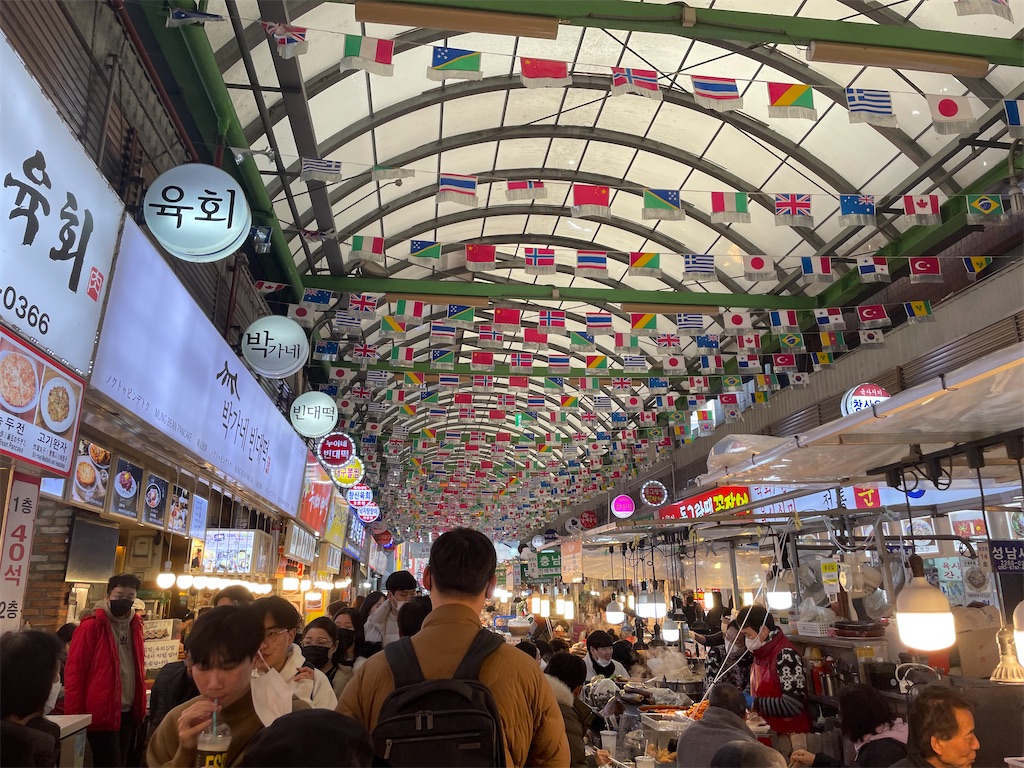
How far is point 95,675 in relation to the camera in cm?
564

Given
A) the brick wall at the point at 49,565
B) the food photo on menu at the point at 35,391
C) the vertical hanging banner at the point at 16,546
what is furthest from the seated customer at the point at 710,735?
the brick wall at the point at 49,565

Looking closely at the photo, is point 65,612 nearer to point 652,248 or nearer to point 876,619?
point 876,619

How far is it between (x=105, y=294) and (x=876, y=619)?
875 cm

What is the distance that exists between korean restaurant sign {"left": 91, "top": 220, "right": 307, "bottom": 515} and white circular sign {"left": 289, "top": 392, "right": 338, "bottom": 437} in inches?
101

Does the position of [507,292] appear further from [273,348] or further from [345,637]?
[345,637]

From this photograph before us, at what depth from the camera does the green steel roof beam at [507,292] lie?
41.4ft

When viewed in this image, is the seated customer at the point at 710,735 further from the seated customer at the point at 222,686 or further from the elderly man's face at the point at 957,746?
the seated customer at the point at 222,686

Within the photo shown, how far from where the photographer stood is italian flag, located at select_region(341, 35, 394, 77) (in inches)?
232

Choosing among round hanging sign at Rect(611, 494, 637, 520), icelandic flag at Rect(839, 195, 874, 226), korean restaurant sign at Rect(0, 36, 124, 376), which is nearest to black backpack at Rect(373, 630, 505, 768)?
korean restaurant sign at Rect(0, 36, 124, 376)

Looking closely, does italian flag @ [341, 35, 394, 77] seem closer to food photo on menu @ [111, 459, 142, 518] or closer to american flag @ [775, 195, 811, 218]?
food photo on menu @ [111, 459, 142, 518]

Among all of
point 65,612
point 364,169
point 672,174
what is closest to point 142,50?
point 364,169

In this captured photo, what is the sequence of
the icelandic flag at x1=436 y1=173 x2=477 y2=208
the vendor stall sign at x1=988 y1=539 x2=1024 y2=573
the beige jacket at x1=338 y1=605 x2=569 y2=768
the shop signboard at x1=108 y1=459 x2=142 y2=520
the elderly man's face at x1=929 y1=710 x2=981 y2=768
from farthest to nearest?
the icelandic flag at x1=436 y1=173 x2=477 y2=208 → the vendor stall sign at x1=988 y1=539 x2=1024 y2=573 → the shop signboard at x1=108 y1=459 x2=142 y2=520 → the elderly man's face at x1=929 y1=710 x2=981 y2=768 → the beige jacket at x1=338 y1=605 x2=569 y2=768

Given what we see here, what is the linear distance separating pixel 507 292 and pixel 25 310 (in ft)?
30.1

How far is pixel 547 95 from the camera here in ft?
37.1
